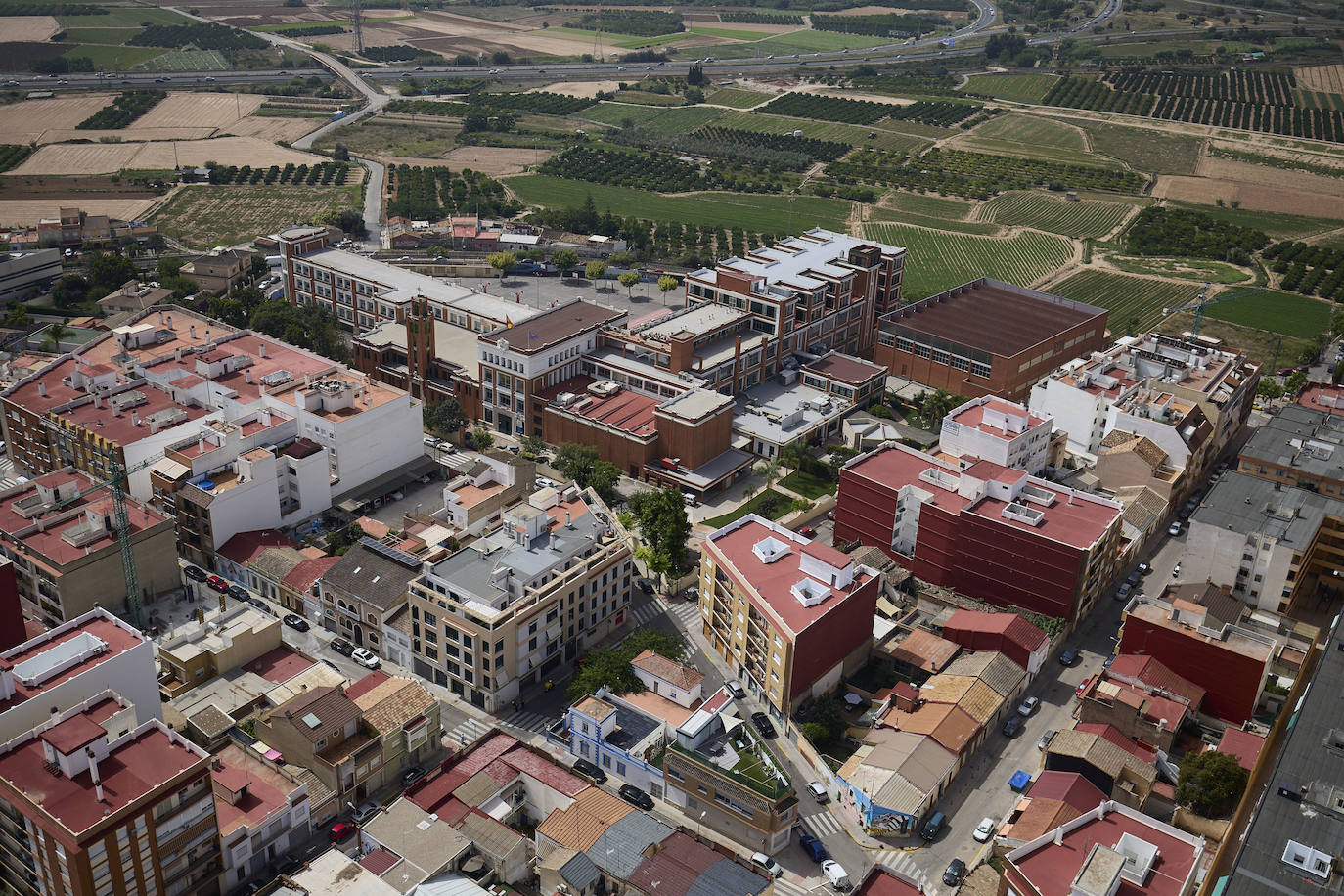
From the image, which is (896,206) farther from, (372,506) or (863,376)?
(372,506)

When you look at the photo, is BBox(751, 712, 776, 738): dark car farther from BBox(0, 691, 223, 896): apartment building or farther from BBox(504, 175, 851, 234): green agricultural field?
BBox(504, 175, 851, 234): green agricultural field

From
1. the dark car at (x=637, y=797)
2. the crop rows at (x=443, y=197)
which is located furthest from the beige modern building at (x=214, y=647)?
the crop rows at (x=443, y=197)

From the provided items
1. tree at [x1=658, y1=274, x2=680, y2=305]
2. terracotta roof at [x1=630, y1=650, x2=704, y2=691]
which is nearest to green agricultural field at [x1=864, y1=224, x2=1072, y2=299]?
tree at [x1=658, y1=274, x2=680, y2=305]

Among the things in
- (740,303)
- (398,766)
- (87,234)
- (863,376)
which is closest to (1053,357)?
(863,376)

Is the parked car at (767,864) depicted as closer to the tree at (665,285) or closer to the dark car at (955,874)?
the dark car at (955,874)

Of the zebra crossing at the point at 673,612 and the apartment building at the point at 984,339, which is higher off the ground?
the apartment building at the point at 984,339

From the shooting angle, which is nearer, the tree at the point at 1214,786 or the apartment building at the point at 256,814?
the apartment building at the point at 256,814

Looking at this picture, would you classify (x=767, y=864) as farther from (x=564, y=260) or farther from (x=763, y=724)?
(x=564, y=260)
